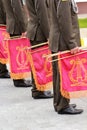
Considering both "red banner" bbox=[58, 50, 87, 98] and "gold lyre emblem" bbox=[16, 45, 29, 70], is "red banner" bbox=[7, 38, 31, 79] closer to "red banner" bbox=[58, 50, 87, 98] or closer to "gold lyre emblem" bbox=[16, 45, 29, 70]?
"gold lyre emblem" bbox=[16, 45, 29, 70]

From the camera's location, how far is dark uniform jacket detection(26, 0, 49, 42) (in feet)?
21.1

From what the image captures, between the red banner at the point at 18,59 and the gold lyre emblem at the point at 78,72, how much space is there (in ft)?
5.98

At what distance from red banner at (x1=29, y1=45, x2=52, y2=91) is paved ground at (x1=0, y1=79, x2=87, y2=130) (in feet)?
0.77

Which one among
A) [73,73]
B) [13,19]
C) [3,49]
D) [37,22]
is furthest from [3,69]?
[73,73]

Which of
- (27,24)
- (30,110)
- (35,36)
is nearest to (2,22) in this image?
(27,24)

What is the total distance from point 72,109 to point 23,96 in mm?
1348

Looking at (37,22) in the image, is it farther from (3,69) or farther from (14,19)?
(3,69)

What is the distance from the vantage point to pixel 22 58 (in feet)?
24.9

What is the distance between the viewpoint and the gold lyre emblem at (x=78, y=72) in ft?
18.7

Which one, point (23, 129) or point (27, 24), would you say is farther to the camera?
point (27, 24)

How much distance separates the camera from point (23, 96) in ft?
23.7

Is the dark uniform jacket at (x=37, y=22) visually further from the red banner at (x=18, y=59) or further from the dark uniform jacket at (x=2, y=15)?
the dark uniform jacket at (x=2, y=15)

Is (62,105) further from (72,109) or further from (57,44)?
(57,44)

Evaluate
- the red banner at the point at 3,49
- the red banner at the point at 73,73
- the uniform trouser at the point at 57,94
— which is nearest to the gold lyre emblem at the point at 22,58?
the red banner at the point at 3,49
